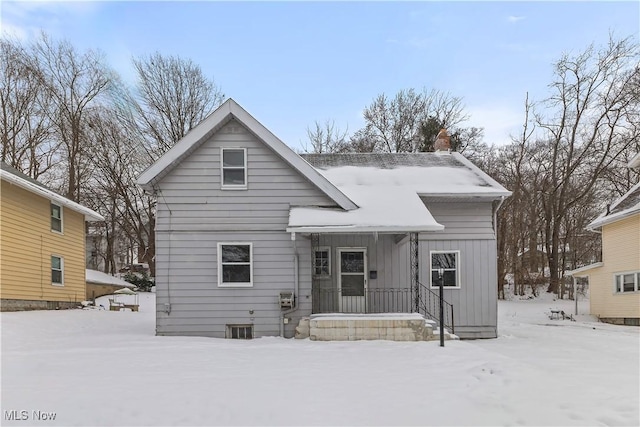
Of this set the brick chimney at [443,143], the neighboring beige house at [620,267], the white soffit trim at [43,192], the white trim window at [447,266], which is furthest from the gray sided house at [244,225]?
the neighboring beige house at [620,267]

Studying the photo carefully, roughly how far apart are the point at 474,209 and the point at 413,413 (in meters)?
9.18

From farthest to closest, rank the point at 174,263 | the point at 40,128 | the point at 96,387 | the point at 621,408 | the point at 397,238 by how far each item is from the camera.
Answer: the point at 40,128
the point at 397,238
the point at 174,263
the point at 96,387
the point at 621,408

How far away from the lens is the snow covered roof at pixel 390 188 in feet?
36.4

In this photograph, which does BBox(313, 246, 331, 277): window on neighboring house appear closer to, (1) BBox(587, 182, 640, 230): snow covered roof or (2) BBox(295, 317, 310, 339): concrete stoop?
(2) BBox(295, 317, 310, 339): concrete stoop

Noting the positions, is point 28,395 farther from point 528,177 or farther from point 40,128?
point 528,177

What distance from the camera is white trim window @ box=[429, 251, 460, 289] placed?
13.4 meters

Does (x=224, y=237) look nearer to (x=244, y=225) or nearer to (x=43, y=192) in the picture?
(x=244, y=225)

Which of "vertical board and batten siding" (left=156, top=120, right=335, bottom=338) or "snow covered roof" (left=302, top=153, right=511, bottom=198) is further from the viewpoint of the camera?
"snow covered roof" (left=302, top=153, right=511, bottom=198)

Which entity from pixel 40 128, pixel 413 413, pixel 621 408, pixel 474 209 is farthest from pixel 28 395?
pixel 40 128

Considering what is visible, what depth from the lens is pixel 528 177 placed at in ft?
106

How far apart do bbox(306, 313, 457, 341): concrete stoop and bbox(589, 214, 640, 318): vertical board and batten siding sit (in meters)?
10.8

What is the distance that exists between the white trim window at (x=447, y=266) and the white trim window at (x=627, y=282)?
8.57 meters

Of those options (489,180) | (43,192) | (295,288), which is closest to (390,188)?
(489,180)

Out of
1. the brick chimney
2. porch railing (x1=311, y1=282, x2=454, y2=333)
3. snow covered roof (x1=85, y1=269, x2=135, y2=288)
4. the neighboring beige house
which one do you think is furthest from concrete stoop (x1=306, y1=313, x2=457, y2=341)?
snow covered roof (x1=85, y1=269, x2=135, y2=288)
